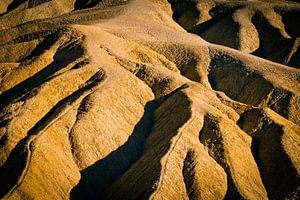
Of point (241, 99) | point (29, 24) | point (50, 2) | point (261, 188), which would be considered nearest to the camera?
point (261, 188)

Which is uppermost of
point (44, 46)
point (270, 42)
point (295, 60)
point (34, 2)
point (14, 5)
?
point (44, 46)

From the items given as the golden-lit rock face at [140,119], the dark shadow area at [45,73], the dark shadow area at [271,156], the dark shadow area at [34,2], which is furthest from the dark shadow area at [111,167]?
the dark shadow area at [34,2]

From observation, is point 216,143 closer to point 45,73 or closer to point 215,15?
point 45,73

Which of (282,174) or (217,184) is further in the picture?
(282,174)

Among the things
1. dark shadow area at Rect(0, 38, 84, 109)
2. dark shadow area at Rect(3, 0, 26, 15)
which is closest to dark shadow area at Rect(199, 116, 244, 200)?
dark shadow area at Rect(0, 38, 84, 109)

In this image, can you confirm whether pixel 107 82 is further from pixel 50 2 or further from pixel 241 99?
pixel 50 2

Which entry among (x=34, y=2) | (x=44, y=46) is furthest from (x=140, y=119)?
(x=34, y=2)

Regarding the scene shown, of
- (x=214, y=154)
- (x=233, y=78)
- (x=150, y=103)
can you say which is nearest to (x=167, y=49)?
(x=233, y=78)
